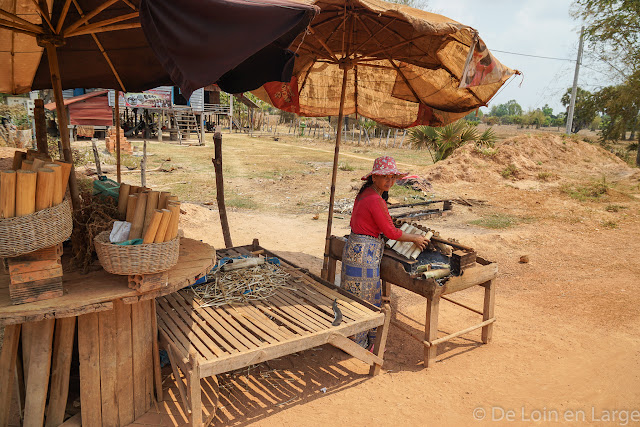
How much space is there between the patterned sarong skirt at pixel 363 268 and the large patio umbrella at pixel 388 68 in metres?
0.93

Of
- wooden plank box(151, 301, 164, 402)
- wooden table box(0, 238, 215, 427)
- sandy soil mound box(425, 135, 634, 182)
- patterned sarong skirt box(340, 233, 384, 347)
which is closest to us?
wooden table box(0, 238, 215, 427)

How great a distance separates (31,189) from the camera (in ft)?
7.61

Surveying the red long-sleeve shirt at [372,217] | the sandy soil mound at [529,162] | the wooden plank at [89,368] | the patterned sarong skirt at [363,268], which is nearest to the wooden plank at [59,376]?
the wooden plank at [89,368]

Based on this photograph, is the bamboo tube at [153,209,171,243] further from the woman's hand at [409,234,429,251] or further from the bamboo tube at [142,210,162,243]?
the woman's hand at [409,234,429,251]

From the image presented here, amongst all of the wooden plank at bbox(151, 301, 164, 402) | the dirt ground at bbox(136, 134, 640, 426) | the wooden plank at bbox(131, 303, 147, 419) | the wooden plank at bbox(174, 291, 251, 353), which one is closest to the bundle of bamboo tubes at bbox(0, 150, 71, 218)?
the wooden plank at bbox(131, 303, 147, 419)

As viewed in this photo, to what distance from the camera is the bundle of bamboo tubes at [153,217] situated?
256cm

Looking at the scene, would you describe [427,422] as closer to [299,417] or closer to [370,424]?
[370,424]

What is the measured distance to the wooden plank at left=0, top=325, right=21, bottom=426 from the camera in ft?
9.61

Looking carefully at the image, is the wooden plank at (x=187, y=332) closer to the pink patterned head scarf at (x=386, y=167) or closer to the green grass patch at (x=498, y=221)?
the pink patterned head scarf at (x=386, y=167)

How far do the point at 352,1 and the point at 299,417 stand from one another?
11.5ft

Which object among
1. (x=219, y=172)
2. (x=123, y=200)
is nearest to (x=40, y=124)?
(x=123, y=200)

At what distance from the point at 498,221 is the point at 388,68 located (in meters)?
5.51

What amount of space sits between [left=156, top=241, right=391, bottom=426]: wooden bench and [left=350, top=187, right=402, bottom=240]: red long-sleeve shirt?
2.19 feet

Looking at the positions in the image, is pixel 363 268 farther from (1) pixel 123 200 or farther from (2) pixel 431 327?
(1) pixel 123 200
